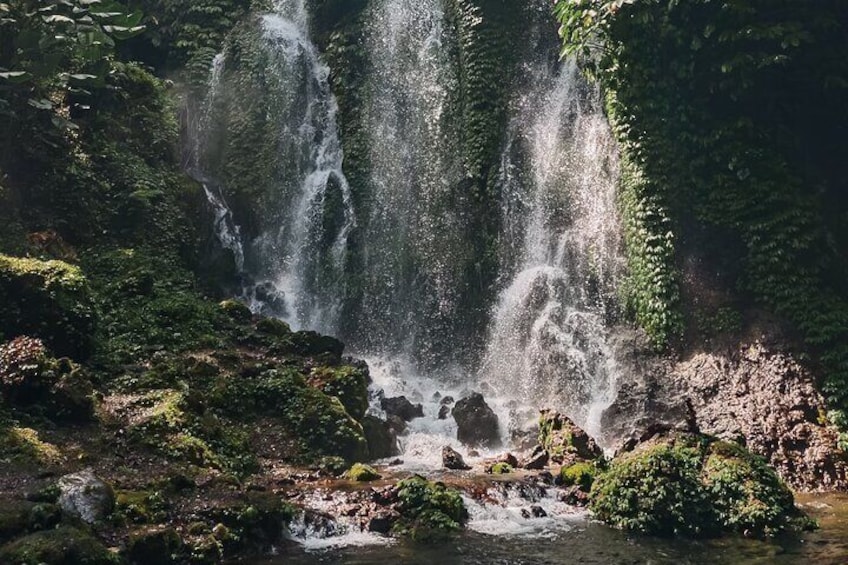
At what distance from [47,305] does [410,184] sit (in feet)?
44.2

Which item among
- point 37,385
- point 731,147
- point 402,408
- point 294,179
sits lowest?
point 37,385

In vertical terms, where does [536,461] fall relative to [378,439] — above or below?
below

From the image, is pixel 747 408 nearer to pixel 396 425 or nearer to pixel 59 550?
pixel 396 425

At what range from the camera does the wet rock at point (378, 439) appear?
53.6 feet

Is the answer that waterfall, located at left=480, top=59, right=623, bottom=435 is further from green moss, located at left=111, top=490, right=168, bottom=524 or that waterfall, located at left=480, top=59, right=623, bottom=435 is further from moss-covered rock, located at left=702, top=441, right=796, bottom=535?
green moss, located at left=111, top=490, right=168, bottom=524

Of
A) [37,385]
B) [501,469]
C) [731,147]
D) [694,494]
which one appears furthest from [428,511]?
[731,147]

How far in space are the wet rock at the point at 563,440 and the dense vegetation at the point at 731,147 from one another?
3885mm

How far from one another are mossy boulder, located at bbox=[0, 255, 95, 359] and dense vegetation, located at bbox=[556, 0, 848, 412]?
1351 centimetres

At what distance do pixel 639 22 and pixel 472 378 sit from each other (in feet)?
35.6

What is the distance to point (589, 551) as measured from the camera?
394 inches

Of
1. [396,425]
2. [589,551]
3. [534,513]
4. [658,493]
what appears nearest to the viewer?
[589,551]

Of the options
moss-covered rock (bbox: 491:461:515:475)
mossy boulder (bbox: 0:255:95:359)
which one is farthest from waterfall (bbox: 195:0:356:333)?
moss-covered rock (bbox: 491:461:515:475)

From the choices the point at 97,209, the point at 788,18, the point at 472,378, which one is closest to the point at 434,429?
the point at 472,378

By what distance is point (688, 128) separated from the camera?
19484 millimetres
